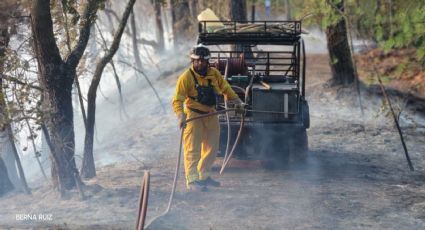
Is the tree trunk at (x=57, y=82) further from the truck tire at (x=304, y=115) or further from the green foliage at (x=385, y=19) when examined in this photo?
the green foliage at (x=385, y=19)

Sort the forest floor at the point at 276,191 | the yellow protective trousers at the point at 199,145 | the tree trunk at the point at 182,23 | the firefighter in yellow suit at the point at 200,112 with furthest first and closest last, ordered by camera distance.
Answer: the tree trunk at the point at 182,23 < the yellow protective trousers at the point at 199,145 < the firefighter in yellow suit at the point at 200,112 < the forest floor at the point at 276,191

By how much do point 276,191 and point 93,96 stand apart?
358 cm

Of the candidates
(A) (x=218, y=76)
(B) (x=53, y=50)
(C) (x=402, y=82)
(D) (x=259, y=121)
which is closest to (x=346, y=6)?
(C) (x=402, y=82)

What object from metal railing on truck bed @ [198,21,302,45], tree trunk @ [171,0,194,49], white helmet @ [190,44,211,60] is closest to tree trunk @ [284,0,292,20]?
tree trunk @ [171,0,194,49]

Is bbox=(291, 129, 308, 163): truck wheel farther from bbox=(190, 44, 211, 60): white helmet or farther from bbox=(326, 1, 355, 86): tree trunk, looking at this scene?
bbox=(326, 1, 355, 86): tree trunk

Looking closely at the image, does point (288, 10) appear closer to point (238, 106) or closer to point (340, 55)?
point (340, 55)

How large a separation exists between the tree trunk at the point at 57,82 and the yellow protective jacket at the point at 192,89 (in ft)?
5.89

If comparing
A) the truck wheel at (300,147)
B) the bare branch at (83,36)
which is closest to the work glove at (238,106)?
the truck wheel at (300,147)

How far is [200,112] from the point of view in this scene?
9.34 m

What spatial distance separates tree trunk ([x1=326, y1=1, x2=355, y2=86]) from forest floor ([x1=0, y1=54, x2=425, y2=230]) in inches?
75.2

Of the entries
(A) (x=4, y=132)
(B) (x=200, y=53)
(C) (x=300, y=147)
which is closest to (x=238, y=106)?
(B) (x=200, y=53)

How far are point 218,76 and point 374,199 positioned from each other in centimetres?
277

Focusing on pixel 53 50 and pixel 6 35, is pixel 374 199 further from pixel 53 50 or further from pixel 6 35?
pixel 6 35

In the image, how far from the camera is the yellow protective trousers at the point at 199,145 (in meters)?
9.25
